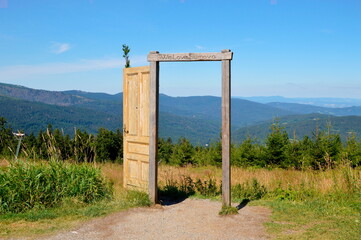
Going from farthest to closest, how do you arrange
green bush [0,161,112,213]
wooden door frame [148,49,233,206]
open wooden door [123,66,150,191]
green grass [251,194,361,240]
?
1. open wooden door [123,66,150,191]
2. green bush [0,161,112,213]
3. wooden door frame [148,49,233,206]
4. green grass [251,194,361,240]

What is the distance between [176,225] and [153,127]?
2029 millimetres

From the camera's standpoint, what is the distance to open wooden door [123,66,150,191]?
7.78 meters

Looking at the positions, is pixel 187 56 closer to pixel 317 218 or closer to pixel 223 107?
pixel 223 107

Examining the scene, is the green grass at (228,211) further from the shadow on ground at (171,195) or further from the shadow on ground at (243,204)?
the shadow on ground at (171,195)

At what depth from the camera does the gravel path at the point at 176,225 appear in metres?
5.42

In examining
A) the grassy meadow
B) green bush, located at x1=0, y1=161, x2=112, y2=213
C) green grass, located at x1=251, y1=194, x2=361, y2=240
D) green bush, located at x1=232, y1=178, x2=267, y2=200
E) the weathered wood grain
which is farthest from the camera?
green bush, located at x1=232, y1=178, x2=267, y2=200

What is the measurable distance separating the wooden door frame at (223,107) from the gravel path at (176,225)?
0.47 metres

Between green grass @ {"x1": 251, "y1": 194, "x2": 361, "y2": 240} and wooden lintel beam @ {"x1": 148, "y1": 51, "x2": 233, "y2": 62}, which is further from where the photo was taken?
wooden lintel beam @ {"x1": 148, "y1": 51, "x2": 233, "y2": 62}

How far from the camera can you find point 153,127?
7.18 meters

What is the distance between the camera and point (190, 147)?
16172 mm

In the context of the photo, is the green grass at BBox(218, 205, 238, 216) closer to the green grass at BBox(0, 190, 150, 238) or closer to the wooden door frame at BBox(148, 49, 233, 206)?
the wooden door frame at BBox(148, 49, 233, 206)

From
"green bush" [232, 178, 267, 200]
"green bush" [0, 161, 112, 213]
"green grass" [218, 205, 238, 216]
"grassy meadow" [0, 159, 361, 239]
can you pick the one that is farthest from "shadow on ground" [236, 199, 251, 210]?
"green bush" [0, 161, 112, 213]

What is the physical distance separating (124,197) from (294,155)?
8744mm

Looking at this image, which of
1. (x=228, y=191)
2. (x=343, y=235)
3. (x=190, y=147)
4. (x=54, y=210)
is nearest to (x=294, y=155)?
(x=190, y=147)
